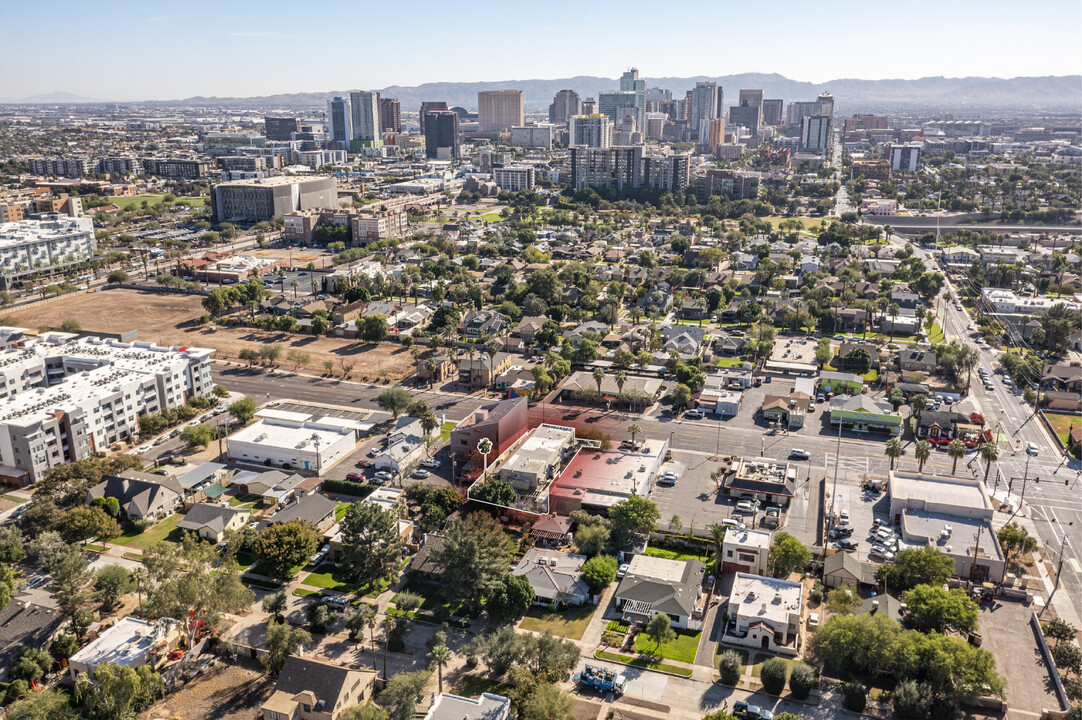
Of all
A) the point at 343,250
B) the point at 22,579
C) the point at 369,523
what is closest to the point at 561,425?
the point at 369,523

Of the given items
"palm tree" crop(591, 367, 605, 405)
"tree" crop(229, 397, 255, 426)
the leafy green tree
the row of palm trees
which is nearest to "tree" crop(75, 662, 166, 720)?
the leafy green tree

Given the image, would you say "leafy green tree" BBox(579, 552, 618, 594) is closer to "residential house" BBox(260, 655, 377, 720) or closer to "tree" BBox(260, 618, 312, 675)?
"residential house" BBox(260, 655, 377, 720)

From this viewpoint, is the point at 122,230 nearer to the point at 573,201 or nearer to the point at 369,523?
the point at 573,201

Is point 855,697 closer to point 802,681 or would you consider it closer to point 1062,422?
point 802,681

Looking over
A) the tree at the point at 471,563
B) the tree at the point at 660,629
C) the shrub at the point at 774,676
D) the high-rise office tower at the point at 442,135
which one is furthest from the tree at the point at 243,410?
the high-rise office tower at the point at 442,135

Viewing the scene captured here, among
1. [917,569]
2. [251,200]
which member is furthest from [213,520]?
[251,200]

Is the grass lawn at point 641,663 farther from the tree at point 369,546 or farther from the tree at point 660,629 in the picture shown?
the tree at point 369,546
